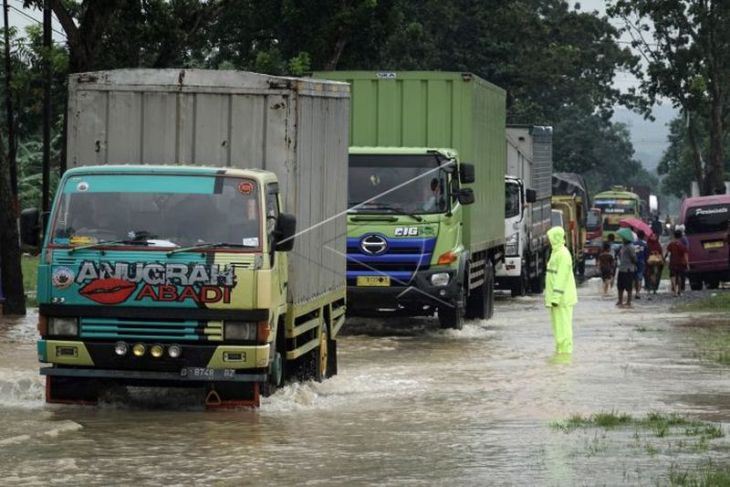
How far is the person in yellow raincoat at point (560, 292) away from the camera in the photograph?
2202 cm

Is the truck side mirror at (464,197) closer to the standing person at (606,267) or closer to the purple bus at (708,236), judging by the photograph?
the standing person at (606,267)

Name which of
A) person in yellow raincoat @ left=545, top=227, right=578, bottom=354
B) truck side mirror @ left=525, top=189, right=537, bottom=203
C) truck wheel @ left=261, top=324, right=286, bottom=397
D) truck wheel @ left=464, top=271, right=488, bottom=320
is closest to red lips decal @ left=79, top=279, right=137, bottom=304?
truck wheel @ left=261, top=324, right=286, bottom=397

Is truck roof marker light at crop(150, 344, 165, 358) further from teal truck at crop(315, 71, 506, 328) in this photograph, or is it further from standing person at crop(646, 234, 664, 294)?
standing person at crop(646, 234, 664, 294)

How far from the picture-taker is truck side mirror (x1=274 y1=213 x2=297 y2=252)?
46.5 feet

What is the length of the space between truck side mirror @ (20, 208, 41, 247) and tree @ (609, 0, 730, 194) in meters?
46.9

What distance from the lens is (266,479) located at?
11.2 metres

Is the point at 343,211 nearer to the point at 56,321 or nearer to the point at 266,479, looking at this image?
the point at 56,321

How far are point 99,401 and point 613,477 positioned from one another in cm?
545

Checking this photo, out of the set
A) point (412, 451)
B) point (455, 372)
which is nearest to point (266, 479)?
point (412, 451)

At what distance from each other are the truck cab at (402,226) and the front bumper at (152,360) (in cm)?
926

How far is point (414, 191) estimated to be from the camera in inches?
927

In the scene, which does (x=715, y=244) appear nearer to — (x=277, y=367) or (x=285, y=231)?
(x=277, y=367)

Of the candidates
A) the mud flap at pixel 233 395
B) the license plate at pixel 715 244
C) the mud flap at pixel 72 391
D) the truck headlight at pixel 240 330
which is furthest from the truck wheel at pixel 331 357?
the license plate at pixel 715 244

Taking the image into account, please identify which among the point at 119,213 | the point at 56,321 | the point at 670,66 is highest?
the point at 670,66
